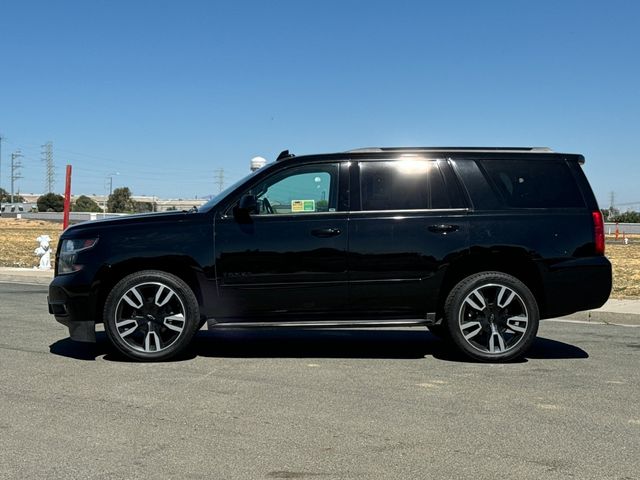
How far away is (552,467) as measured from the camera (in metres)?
3.62

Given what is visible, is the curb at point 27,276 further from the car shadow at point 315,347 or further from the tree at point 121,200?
the tree at point 121,200

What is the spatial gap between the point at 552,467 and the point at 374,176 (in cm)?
335

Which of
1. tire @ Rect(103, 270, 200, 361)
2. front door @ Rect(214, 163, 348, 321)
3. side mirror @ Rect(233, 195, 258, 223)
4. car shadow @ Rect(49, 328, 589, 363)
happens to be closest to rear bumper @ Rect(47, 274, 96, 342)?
tire @ Rect(103, 270, 200, 361)

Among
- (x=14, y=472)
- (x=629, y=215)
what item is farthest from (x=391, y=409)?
(x=629, y=215)

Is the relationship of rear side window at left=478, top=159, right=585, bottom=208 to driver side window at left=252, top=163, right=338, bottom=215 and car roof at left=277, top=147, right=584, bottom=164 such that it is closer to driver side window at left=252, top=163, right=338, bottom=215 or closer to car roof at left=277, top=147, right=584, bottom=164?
car roof at left=277, top=147, right=584, bottom=164

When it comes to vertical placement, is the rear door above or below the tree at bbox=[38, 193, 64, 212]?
below

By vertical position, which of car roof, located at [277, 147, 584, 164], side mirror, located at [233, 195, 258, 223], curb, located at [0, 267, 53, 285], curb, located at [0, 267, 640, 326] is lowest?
curb, located at [0, 267, 640, 326]

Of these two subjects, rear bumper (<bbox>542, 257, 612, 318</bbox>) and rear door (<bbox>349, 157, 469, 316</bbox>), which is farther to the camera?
rear bumper (<bbox>542, 257, 612, 318</bbox>)

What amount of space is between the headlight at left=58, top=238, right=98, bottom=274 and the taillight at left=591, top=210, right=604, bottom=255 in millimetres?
4549

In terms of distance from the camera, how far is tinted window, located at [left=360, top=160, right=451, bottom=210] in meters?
6.29

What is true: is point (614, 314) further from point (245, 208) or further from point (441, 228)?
point (245, 208)

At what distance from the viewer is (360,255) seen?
20.1ft

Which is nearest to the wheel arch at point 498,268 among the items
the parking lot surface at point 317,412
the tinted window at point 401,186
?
the tinted window at point 401,186

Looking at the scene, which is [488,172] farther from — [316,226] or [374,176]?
[316,226]
